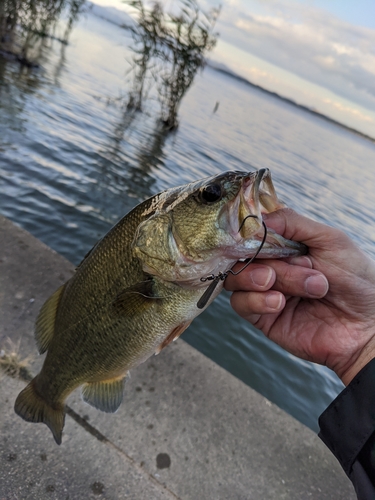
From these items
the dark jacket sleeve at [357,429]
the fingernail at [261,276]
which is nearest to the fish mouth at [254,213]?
the fingernail at [261,276]

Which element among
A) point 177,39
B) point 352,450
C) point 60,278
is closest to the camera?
point 352,450

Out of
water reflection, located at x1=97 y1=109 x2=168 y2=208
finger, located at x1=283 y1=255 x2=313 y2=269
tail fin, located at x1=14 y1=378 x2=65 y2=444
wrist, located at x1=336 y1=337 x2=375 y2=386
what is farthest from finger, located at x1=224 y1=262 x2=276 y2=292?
water reflection, located at x1=97 y1=109 x2=168 y2=208

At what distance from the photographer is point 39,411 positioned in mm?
2252

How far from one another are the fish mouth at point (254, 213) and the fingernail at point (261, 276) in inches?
8.4

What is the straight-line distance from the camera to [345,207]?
17000 millimetres

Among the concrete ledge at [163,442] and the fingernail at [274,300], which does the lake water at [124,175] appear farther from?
the fingernail at [274,300]

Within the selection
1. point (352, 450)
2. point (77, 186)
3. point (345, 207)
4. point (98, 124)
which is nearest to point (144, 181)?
point (77, 186)

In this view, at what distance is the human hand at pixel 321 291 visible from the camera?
2021mm

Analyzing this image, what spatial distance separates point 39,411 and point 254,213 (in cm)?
178

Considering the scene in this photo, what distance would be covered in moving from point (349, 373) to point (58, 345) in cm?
181

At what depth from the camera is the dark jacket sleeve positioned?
181 centimetres

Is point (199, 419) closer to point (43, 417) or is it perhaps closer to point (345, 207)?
point (43, 417)

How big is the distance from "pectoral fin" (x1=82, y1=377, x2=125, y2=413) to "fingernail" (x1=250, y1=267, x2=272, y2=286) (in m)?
1.06

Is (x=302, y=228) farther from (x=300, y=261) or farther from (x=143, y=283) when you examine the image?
(x=143, y=283)
